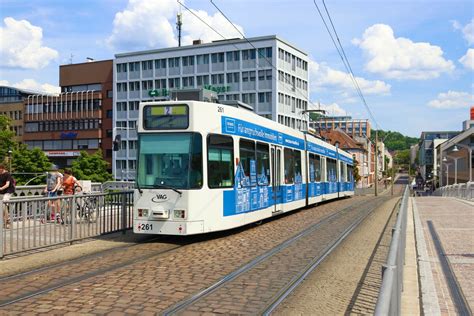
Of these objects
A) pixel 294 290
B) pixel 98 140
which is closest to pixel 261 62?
pixel 98 140

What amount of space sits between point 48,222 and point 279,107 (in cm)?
6234

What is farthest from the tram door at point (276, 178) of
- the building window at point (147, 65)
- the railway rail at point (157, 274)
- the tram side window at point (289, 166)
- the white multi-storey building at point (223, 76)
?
the building window at point (147, 65)

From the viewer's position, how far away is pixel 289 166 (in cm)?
1762

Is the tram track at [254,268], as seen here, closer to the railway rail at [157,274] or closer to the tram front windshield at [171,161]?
the railway rail at [157,274]

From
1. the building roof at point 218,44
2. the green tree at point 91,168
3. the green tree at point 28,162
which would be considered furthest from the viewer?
the building roof at point 218,44

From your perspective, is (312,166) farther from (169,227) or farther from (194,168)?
(169,227)

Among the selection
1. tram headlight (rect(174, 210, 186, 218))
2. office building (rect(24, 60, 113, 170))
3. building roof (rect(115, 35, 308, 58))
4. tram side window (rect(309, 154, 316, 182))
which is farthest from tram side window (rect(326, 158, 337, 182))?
office building (rect(24, 60, 113, 170))

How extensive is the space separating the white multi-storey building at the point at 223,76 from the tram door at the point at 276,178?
176ft

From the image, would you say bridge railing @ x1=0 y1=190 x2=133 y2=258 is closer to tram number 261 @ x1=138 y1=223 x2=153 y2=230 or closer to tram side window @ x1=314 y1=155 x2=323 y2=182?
tram number 261 @ x1=138 y1=223 x2=153 y2=230

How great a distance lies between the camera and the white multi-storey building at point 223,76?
71562 mm

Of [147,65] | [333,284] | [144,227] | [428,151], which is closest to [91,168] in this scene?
[147,65]

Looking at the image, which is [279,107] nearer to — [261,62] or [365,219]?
[261,62]

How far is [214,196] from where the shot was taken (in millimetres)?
11594

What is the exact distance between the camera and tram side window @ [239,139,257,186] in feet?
42.4
